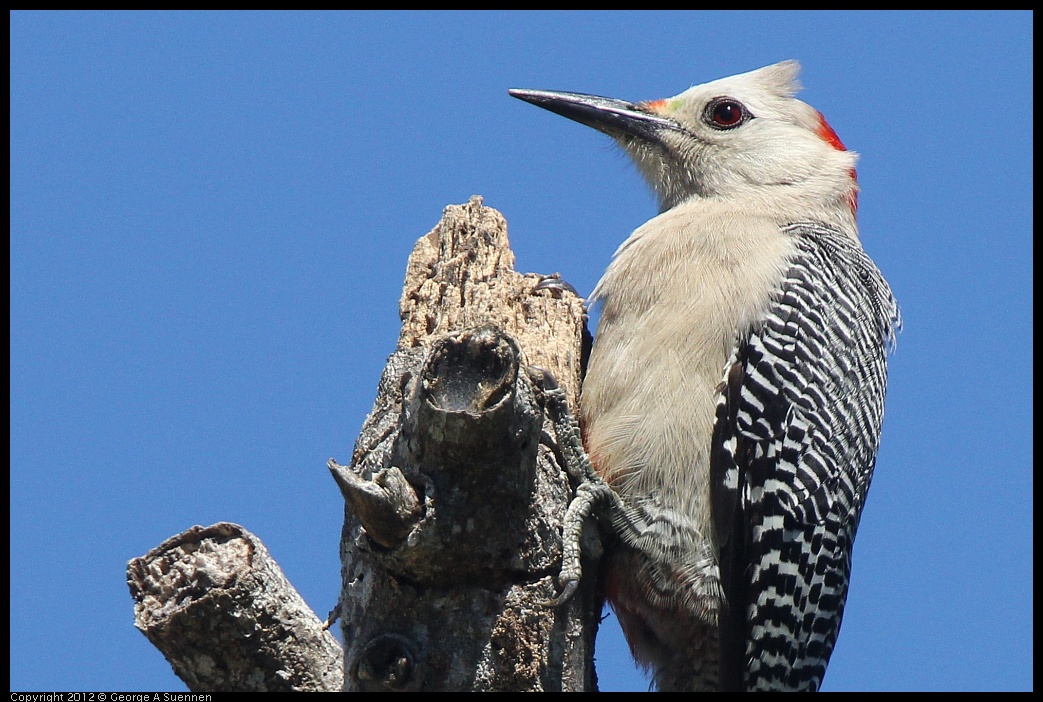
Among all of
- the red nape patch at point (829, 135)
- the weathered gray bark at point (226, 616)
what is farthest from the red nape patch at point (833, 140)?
the weathered gray bark at point (226, 616)

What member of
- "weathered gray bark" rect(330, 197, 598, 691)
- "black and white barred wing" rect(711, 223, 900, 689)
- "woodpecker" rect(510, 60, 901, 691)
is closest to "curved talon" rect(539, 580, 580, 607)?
"weathered gray bark" rect(330, 197, 598, 691)

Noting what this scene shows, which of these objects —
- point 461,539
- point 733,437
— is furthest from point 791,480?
point 461,539

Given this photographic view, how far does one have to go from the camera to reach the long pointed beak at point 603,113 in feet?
24.1

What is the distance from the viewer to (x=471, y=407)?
4.12 metres

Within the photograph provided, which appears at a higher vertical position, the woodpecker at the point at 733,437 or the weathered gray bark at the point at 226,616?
Answer: the woodpecker at the point at 733,437

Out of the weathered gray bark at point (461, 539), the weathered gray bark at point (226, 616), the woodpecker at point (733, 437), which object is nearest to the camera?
the weathered gray bark at point (461, 539)

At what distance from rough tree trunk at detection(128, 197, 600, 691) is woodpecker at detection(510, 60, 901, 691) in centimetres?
59

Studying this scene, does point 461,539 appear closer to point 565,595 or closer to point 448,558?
point 448,558

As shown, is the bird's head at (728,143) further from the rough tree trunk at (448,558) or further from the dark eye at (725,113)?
the rough tree trunk at (448,558)

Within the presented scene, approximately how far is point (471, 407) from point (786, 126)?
440 cm

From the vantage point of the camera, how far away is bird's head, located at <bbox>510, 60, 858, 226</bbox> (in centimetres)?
725

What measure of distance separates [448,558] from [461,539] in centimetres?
10

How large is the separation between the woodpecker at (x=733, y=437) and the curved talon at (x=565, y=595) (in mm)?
875

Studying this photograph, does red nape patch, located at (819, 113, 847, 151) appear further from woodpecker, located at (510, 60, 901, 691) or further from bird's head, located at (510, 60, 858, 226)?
woodpecker, located at (510, 60, 901, 691)
